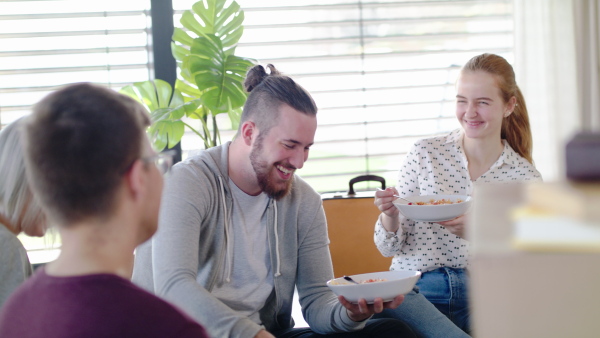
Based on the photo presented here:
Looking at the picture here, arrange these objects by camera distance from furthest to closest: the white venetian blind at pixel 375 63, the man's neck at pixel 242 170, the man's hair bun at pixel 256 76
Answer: the white venetian blind at pixel 375 63
the man's hair bun at pixel 256 76
the man's neck at pixel 242 170

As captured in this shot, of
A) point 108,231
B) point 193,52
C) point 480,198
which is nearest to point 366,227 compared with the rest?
point 193,52

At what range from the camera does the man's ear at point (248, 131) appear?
6.65 feet

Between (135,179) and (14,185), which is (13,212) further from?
(135,179)

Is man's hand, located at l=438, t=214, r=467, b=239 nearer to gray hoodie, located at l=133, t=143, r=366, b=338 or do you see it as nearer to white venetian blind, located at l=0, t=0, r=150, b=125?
gray hoodie, located at l=133, t=143, r=366, b=338

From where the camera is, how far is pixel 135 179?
102 cm

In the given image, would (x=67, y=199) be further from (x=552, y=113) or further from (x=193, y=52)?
(x=552, y=113)

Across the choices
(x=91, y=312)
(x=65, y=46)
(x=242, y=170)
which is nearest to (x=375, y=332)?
(x=242, y=170)

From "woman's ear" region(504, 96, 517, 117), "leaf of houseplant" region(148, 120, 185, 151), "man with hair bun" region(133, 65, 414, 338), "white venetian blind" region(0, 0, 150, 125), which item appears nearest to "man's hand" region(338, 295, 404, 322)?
"man with hair bun" region(133, 65, 414, 338)

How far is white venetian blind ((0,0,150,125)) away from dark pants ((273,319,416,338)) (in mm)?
1889

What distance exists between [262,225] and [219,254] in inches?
7.0

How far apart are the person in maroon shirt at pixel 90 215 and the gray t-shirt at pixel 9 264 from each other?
541 millimetres

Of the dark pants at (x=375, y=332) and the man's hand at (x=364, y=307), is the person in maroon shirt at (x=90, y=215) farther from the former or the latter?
the dark pants at (x=375, y=332)

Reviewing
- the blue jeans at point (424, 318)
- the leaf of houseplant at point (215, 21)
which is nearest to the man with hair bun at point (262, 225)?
the blue jeans at point (424, 318)

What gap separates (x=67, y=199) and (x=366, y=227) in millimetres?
2332
